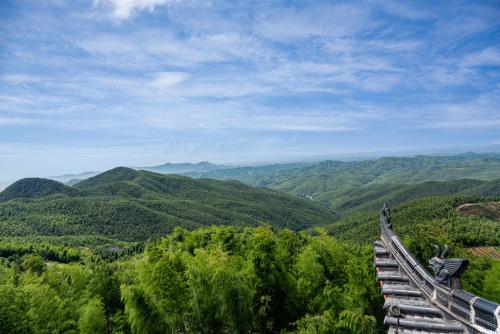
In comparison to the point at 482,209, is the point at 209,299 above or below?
above

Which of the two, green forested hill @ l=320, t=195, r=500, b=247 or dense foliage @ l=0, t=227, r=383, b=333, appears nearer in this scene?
dense foliage @ l=0, t=227, r=383, b=333

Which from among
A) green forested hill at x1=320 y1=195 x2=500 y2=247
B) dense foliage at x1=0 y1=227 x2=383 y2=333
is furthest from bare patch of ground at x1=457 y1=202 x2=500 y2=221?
dense foliage at x1=0 y1=227 x2=383 y2=333

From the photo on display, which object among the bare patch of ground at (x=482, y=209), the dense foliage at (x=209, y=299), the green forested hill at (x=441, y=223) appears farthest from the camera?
the bare patch of ground at (x=482, y=209)

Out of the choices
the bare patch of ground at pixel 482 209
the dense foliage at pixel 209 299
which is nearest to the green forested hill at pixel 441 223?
the bare patch of ground at pixel 482 209

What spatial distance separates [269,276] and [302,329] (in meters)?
4.85

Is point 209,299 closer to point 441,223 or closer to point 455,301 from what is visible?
point 455,301

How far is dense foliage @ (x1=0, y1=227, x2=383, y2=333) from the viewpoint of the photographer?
17.5 metres

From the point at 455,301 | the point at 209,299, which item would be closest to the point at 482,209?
the point at 209,299

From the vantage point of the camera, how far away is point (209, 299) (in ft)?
59.7

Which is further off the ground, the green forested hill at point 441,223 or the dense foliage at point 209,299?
the dense foliage at point 209,299

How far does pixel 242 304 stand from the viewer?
18.2 meters

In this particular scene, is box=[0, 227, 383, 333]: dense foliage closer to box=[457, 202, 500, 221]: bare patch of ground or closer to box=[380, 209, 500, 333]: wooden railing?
box=[380, 209, 500, 333]: wooden railing

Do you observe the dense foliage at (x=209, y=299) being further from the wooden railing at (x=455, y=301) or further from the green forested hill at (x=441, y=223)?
the green forested hill at (x=441, y=223)

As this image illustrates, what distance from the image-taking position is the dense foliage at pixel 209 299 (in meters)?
17.5
